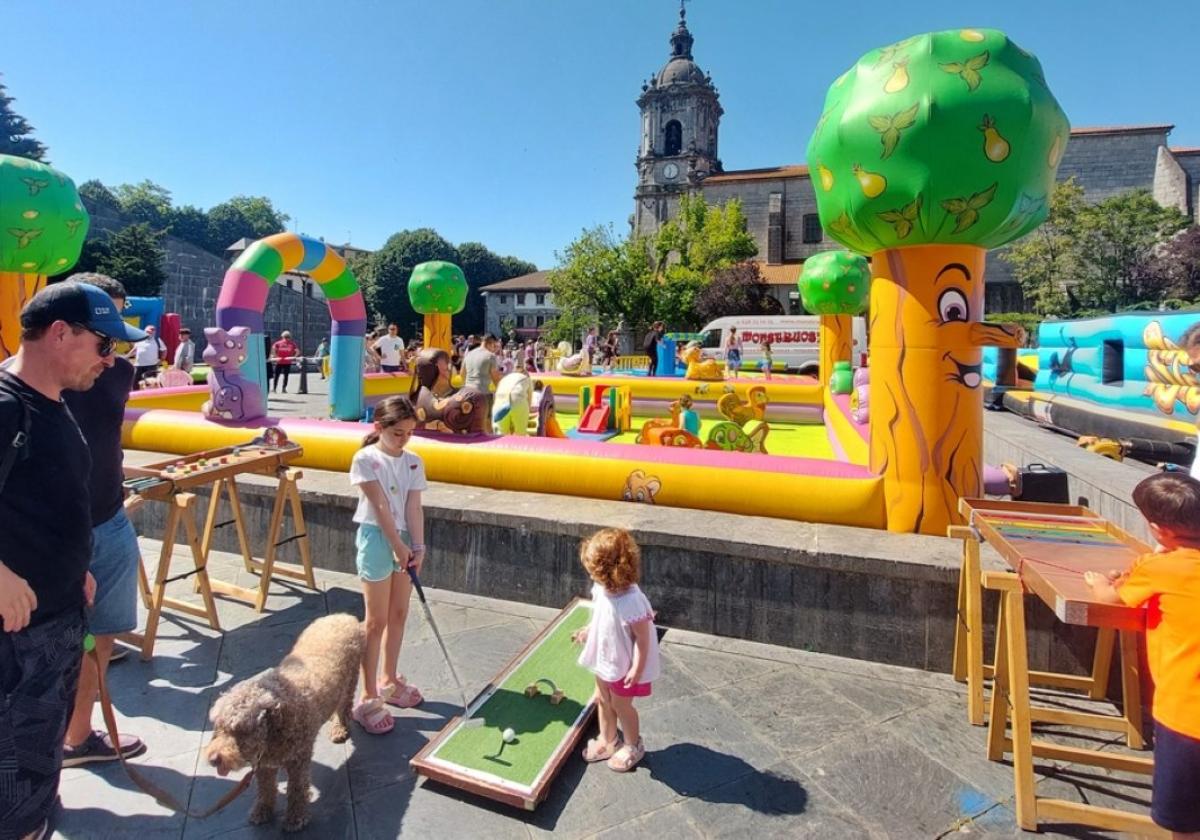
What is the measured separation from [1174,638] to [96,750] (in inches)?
153

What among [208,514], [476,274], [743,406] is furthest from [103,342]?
[476,274]

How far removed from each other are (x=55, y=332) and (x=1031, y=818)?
143 inches

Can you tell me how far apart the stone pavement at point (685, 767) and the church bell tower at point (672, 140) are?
4893 cm

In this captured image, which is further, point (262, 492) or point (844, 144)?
point (262, 492)

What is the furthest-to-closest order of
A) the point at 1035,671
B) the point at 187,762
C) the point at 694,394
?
the point at 694,394 → the point at 1035,671 → the point at 187,762

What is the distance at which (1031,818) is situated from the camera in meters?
2.34

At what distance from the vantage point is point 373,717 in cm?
290

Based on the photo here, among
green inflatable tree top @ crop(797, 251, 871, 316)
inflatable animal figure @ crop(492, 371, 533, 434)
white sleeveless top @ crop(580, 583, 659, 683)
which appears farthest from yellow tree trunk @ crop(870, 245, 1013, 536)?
green inflatable tree top @ crop(797, 251, 871, 316)

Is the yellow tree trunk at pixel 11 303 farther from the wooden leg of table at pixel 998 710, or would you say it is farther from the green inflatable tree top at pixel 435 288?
the wooden leg of table at pixel 998 710

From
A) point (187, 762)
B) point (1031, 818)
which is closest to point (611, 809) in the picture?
point (1031, 818)

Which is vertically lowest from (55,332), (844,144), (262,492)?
(262,492)

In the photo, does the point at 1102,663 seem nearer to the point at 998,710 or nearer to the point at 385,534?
the point at 998,710

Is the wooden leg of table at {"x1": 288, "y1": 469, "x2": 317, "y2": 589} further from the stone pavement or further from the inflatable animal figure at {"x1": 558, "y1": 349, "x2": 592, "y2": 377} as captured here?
the inflatable animal figure at {"x1": 558, "y1": 349, "x2": 592, "y2": 377}

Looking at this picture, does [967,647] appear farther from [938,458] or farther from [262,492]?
[262,492]
